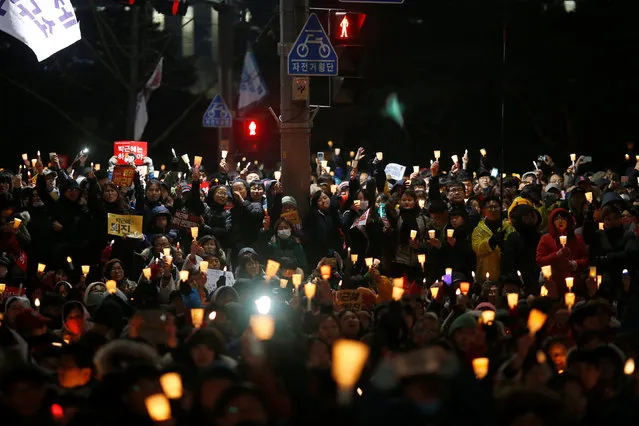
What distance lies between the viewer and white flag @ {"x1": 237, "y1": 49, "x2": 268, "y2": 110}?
23.5 metres

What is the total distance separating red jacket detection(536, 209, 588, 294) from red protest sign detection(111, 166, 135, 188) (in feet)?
19.1

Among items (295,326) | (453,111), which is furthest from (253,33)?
(295,326)

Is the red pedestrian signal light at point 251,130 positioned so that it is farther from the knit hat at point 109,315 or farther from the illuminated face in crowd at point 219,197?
the knit hat at point 109,315

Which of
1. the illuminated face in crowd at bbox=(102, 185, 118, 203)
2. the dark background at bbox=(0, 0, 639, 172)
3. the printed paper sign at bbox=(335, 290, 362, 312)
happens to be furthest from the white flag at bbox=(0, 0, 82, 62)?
the dark background at bbox=(0, 0, 639, 172)

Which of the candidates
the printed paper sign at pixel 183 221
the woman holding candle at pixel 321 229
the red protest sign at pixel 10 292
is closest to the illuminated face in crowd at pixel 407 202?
the woman holding candle at pixel 321 229

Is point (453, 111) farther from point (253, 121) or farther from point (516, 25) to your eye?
point (253, 121)

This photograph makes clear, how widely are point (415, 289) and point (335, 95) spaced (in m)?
2.30

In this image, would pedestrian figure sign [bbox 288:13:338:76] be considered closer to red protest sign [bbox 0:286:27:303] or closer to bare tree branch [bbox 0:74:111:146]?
red protest sign [bbox 0:286:27:303]

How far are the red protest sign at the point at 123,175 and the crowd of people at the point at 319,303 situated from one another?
1.04 feet

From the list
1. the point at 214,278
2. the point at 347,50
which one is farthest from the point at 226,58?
the point at 214,278

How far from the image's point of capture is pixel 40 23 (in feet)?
44.4

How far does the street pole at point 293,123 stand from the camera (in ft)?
43.2

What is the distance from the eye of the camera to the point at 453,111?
29328mm

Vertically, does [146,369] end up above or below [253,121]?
below
